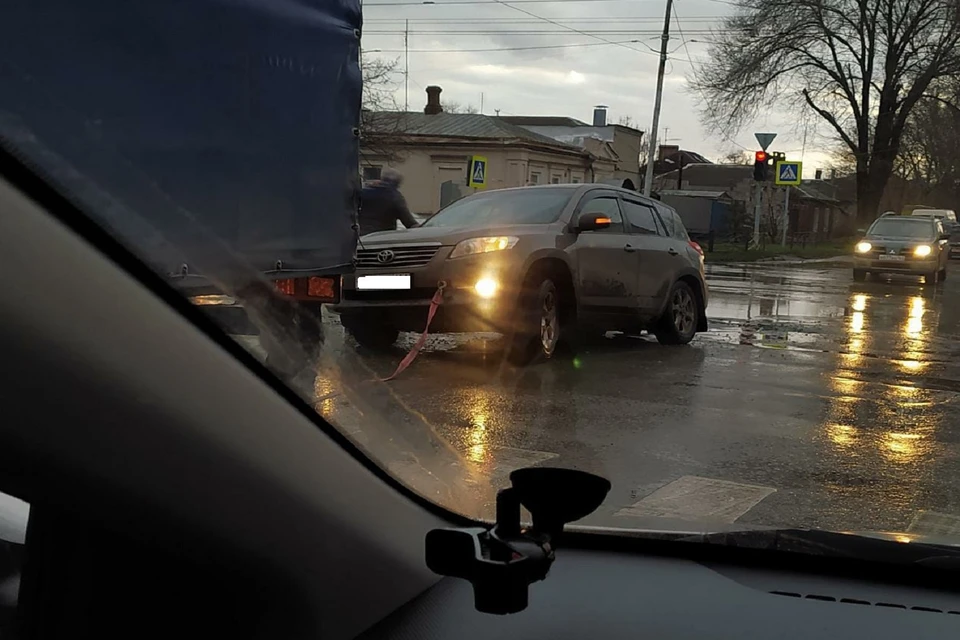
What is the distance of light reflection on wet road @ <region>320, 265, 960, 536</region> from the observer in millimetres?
3596

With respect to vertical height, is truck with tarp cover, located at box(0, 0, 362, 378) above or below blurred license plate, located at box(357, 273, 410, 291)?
above

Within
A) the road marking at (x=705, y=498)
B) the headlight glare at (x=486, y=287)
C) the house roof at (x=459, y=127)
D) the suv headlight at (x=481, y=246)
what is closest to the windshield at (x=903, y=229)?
the house roof at (x=459, y=127)

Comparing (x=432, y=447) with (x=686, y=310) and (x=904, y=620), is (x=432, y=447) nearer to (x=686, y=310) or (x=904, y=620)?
(x=904, y=620)

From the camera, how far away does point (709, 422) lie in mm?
6062

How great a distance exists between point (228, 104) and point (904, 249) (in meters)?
20.1

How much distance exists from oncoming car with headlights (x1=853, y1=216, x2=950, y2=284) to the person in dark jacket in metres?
16.8

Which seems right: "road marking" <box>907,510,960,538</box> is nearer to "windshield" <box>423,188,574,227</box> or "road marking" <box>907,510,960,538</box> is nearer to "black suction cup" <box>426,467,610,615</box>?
"black suction cup" <box>426,467,610,615</box>

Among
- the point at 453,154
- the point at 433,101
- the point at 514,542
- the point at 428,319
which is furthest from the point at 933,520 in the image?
the point at 453,154

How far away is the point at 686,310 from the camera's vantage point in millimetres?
10375

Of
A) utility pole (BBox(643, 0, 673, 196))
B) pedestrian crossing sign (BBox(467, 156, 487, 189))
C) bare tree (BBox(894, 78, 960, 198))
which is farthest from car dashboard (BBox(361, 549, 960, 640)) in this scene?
bare tree (BBox(894, 78, 960, 198))

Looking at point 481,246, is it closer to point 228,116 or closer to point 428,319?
point 428,319

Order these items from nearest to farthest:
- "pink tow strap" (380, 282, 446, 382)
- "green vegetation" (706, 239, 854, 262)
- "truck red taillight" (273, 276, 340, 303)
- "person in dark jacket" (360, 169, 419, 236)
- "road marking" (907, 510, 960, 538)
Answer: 1. "road marking" (907, 510, 960, 538)
2. "truck red taillight" (273, 276, 340, 303)
3. "person in dark jacket" (360, 169, 419, 236)
4. "pink tow strap" (380, 282, 446, 382)
5. "green vegetation" (706, 239, 854, 262)

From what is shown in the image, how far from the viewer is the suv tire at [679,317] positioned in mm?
10055

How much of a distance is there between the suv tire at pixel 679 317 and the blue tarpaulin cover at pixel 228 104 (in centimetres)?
483
